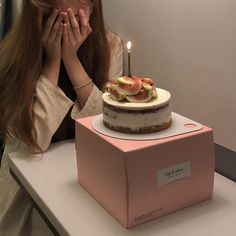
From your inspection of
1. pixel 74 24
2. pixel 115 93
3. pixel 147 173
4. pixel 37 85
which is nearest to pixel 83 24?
pixel 74 24

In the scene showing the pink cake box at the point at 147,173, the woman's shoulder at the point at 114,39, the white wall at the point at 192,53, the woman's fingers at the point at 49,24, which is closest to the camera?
the pink cake box at the point at 147,173

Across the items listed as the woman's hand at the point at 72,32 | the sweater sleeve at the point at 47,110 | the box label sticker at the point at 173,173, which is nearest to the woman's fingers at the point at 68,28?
the woman's hand at the point at 72,32

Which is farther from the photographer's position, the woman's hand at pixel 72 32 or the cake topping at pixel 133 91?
the woman's hand at pixel 72 32

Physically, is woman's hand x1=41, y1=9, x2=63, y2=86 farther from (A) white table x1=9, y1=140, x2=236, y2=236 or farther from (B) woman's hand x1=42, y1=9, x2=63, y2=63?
(A) white table x1=9, y1=140, x2=236, y2=236

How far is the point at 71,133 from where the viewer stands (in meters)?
1.06

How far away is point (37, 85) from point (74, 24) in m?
0.17

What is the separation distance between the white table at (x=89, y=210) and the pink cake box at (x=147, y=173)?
0.02 metres

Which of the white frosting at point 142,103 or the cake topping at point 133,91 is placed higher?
the cake topping at point 133,91

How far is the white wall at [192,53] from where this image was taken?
32.4 inches

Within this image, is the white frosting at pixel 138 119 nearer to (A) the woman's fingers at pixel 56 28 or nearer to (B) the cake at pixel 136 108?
(B) the cake at pixel 136 108

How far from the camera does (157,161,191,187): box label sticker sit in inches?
26.7

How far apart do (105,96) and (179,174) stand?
0.20 meters

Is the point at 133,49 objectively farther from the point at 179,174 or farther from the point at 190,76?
the point at 179,174

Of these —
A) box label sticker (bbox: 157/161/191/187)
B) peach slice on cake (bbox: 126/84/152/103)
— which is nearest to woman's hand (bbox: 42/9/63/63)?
peach slice on cake (bbox: 126/84/152/103)
